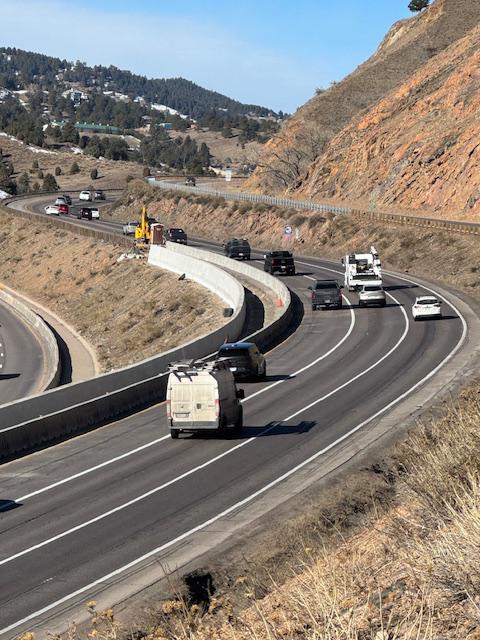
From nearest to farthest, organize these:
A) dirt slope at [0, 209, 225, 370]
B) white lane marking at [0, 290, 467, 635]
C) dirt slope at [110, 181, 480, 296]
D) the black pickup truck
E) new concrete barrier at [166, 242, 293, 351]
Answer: white lane marking at [0, 290, 467, 635]
new concrete barrier at [166, 242, 293, 351]
the black pickup truck
dirt slope at [0, 209, 225, 370]
dirt slope at [110, 181, 480, 296]

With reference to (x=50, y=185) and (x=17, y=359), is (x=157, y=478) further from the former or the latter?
(x=50, y=185)

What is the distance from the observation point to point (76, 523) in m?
22.6

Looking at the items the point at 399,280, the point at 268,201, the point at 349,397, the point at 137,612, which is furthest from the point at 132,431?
the point at 268,201

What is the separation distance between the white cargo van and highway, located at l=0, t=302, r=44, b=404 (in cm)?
2762

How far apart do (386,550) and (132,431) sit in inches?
750

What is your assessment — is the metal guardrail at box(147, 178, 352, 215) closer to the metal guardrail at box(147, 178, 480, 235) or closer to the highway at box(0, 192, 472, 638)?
the metal guardrail at box(147, 178, 480, 235)

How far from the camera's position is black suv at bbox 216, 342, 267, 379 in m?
41.6

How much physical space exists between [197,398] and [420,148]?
247 feet

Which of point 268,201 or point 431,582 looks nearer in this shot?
point 431,582

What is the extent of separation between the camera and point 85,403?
113 ft

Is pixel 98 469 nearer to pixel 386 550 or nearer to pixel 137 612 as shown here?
pixel 137 612

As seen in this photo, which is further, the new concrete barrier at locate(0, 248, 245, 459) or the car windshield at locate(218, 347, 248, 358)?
the car windshield at locate(218, 347, 248, 358)

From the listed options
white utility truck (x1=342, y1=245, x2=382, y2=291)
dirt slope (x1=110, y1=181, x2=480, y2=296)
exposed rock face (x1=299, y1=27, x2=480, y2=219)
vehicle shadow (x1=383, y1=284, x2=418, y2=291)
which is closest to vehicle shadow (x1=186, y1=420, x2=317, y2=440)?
white utility truck (x1=342, y1=245, x2=382, y2=291)

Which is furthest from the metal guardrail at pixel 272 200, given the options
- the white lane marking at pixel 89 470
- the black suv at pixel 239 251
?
the white lane marking at pixel 89 470
